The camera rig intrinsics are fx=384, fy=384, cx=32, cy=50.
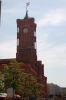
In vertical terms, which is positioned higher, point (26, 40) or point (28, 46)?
point (26, 40)

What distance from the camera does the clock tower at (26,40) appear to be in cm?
12367

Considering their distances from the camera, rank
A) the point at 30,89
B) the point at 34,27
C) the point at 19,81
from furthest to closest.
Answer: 1. the point at 34,27
2. the point at 30,89
3. the point at 19,81

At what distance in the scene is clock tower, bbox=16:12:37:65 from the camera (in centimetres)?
12367

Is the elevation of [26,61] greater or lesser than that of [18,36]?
lesser

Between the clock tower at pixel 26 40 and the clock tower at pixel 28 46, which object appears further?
the clock tower at pixel 26 40

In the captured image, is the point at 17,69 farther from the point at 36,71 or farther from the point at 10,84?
the point at 36,71

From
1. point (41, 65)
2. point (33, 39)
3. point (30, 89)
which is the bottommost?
point (30, 89)

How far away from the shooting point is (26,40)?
127375mm

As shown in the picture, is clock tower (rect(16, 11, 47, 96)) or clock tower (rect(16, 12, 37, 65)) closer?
clock tower (rect(16, 11, 47, 96))

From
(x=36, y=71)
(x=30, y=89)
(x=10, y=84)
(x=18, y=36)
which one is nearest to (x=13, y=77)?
(x=10, y=84)

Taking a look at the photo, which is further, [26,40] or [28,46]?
[26,40]

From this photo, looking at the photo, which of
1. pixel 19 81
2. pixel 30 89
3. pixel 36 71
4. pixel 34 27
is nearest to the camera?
pixel 19 81

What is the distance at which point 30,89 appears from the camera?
242 ft

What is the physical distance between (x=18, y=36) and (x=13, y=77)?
236 feet
